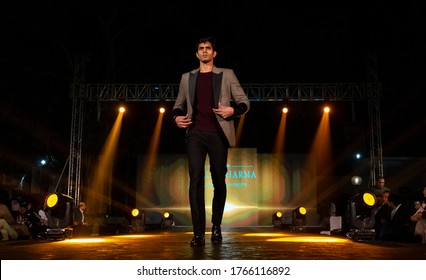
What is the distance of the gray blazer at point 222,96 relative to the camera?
3396 mm

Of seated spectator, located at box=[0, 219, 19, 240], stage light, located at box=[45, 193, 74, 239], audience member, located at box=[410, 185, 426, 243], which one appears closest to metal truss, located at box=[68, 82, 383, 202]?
seated spectator, located at box=[0, 219, 19, 240]

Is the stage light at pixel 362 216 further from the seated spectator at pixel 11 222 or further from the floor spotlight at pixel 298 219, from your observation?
the floor spotlight at pixel 298 219

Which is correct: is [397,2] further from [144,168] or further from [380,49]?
[144,168]

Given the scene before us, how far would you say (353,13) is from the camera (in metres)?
11.0

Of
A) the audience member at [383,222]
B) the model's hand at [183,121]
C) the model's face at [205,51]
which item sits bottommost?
the audience member at [383,222]

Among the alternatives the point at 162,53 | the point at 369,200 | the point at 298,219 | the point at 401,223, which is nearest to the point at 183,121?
the point at 369,200

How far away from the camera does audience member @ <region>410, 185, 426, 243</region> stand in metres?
5.19

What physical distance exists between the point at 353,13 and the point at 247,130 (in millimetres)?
7458

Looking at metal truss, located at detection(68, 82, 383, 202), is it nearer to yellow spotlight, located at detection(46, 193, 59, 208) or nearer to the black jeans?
yellow spotlight, located at detection(46, 193, 59, 208)

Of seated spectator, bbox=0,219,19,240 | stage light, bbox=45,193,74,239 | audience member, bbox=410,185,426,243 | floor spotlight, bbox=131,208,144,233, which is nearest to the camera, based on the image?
stage light, bbox=45,193,74,239

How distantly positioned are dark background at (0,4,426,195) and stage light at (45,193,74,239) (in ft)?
24.1

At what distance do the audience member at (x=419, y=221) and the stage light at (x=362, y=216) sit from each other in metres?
0.80

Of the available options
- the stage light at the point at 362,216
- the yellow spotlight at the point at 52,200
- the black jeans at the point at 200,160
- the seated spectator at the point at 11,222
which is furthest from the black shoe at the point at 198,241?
the seated spectator at the point at 11,222

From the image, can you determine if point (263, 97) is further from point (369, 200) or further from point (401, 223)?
point (369, 200)
